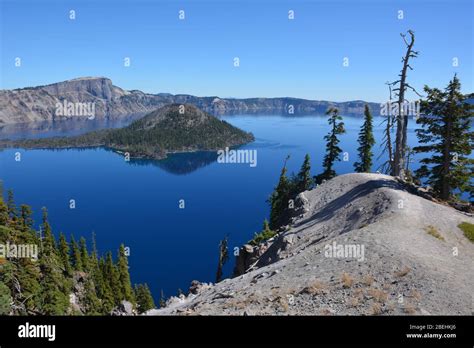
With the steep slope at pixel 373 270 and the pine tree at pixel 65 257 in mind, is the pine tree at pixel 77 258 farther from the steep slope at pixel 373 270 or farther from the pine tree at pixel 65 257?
the steep slope at pixel 373 270

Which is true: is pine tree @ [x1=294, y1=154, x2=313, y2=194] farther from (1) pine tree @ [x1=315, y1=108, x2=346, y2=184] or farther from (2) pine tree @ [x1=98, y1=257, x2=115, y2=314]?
(2) pine tree @ [x1=98, y1=257, x2=115, y2=314]

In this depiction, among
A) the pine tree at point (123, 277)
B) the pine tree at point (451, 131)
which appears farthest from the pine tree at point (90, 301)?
the pine tree at point (451, 131)

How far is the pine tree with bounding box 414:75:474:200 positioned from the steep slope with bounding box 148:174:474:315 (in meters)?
5.34

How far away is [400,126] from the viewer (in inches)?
1313

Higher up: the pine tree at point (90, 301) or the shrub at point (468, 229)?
the shrub at point (468, 229)

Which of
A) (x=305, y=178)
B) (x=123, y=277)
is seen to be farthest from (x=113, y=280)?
(x=305, y=178)

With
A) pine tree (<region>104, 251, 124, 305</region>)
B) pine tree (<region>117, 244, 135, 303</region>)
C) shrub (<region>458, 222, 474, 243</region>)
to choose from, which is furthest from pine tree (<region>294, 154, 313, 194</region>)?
shrub (<region>458, 222, 474, 243</region>)

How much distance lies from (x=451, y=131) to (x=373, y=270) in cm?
2106

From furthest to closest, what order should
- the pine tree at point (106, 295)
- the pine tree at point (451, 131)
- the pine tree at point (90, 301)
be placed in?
the pine tree at point (106, 295)
the pine tree at point (90, 301)
the pine tree at point (451, 131)

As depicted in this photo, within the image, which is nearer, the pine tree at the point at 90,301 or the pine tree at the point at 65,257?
the pine tree at the point at 90,301

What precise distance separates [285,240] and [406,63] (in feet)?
67.4

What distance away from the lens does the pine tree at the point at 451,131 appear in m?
31.3

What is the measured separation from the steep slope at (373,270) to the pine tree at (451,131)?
17.5ft
